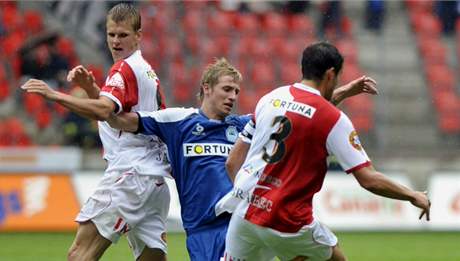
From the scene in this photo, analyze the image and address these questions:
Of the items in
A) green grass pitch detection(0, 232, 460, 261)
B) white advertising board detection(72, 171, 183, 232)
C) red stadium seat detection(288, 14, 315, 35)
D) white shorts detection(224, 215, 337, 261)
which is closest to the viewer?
white shorts detection(224, 215, 337, 261)

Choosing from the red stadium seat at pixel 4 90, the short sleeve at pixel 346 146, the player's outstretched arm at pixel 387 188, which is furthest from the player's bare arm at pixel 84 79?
the red stadium seat at pixel 4 90

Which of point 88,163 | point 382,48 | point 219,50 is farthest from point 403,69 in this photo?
point 88,163

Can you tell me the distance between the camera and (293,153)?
6316mm

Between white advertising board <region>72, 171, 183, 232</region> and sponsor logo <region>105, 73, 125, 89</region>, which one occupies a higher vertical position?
sponsor logo <region>105, 73, 125, 89</region>

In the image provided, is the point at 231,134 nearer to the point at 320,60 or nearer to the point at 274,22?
the point at 320,60

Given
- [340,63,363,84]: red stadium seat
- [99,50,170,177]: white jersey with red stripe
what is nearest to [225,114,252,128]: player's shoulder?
[99,50,170,177]: white jersey with red stripe

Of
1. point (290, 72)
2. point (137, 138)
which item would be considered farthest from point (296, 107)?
point (290, 72)

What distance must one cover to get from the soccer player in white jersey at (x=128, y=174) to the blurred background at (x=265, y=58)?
407 inches

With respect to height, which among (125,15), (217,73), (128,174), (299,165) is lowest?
(128,174)

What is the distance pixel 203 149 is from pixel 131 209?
79 centimetres

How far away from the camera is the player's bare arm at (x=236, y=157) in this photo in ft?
22.5

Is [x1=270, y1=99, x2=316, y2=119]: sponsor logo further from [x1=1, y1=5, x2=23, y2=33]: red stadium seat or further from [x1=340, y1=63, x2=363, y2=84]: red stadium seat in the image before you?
[x1=1, y1=5, x2=23, y2=33]: red stadium seat

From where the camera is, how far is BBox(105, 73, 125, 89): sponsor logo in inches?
291

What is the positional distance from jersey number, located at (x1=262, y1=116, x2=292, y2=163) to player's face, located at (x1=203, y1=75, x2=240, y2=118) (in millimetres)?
954
